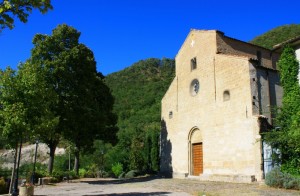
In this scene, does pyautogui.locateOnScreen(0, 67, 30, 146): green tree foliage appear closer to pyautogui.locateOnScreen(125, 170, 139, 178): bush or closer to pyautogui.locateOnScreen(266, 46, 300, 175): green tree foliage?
pyautogui.locateOnScreen(266, 46, 300, 175): green tree foliage

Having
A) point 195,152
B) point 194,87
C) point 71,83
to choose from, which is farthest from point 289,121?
point 71,83

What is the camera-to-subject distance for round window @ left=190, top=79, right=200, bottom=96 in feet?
78.1

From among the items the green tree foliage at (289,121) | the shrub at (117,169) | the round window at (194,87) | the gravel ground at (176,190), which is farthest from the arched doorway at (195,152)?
the shrub at (117,169)

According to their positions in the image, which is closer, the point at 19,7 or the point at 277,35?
the point at 19,7

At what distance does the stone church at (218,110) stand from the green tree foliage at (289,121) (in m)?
1.37

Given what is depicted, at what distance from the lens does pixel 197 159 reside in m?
23.3

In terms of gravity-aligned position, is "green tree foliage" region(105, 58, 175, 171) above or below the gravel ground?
above

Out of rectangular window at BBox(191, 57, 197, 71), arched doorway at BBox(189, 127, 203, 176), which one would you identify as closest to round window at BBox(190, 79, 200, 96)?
rectangular window at BBox(191, 57, 197, 71)

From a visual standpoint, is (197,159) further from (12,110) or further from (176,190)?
(12,110)

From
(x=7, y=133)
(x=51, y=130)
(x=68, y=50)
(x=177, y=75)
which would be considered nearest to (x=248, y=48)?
(x=177, y=75)

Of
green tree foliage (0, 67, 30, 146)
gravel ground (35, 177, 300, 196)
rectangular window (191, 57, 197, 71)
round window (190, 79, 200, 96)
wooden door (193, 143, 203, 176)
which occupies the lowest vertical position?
gravel ground (35, 177, 300, 196)

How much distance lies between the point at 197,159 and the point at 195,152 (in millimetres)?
569

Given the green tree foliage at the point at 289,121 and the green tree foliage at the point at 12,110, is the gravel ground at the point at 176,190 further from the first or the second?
the green tree foliage at the point at 12,110

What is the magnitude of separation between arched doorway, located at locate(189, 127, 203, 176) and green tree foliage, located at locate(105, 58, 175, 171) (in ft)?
21.7
